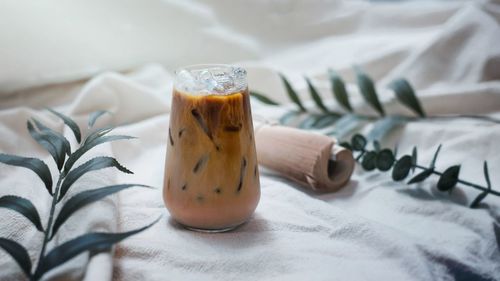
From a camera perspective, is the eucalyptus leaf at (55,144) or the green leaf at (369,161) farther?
the green leaf at (369,161)

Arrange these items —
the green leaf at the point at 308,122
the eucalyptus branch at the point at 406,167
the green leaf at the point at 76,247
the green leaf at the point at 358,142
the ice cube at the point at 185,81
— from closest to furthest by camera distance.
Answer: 1. the green leaf at the point at 76,247
2. the ice cube at the point at 185,81
3. the eucalyptus branch at the point at 406,167
4. the green leaf at the point at 358,142
5. the green leaf at the point at 308,122

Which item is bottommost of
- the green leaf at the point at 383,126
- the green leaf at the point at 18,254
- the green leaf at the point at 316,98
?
the green leaf at the point at 18,254

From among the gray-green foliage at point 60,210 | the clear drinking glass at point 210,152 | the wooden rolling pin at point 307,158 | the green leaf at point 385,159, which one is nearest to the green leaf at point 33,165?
the gray-green foliage at point 60,210

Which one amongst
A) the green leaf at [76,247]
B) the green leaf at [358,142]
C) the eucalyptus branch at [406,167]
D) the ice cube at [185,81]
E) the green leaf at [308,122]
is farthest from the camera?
the green leaf at [308,122]

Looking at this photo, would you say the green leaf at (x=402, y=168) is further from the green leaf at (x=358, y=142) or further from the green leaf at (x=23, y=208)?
the green leaf at (x=23, y=208)

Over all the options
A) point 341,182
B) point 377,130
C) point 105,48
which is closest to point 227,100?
point 341,182

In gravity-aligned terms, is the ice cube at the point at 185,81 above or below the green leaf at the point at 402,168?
above

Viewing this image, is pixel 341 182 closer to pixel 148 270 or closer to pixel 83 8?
pixel 148 270
